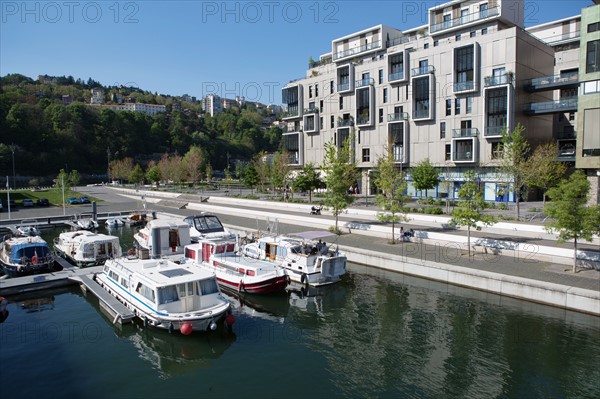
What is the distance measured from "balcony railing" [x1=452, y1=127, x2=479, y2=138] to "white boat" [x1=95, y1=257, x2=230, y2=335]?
1717 inches

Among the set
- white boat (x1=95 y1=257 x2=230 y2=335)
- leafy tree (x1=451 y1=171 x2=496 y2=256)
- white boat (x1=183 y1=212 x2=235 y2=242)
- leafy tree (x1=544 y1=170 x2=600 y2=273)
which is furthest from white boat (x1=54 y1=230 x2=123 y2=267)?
leafy tree (x1=544 y1=170 x2=600 y2=273)

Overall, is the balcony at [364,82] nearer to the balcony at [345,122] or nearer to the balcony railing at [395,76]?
the balcony railing at [395,76]

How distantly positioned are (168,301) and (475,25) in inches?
2189

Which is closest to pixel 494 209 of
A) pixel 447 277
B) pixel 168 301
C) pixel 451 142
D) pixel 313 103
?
pixel 451 142

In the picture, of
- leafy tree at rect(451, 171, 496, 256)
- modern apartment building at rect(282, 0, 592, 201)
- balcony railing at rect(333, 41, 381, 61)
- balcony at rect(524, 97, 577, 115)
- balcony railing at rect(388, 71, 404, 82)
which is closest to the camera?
leafy tree at rect(451, 171, 496, 256)

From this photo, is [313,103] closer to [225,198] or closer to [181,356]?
[225,198]

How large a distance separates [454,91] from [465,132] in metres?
5.43

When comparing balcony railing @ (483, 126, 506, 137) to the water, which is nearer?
the water

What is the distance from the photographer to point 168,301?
1934 centimetres

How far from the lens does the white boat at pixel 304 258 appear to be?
84.2 ft

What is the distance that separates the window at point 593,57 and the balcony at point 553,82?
9.54m

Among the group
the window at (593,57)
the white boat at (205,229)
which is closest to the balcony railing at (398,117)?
the window at (593,57)

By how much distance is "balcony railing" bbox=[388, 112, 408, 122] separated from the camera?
61.9 m

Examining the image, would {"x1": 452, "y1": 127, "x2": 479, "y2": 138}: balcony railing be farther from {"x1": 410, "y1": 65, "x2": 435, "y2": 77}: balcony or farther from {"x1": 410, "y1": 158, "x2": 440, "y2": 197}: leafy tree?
{"x1": 410, "y1": 65, "x2": 435, "y2": 77}: balcony
